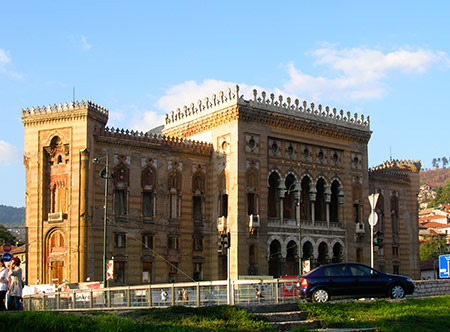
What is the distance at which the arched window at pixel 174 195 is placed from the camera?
145 ft

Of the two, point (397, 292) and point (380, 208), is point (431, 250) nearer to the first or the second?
point (380, 208)

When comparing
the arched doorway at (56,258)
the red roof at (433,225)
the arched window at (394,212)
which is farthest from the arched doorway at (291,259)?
the red roof at (433,225)

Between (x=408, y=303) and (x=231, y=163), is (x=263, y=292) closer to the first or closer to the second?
(x=408, y=303)

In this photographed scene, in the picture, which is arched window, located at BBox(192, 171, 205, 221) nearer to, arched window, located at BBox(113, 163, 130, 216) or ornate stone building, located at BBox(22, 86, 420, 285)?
ornate stone building, located at BBox(22, 86, 420, 285)

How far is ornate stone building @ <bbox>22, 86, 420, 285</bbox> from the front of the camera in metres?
40.6

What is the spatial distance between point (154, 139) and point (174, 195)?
3.79m

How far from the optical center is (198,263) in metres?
45.2

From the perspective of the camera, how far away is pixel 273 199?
157 feet

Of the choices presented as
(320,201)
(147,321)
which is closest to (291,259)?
(320,201)

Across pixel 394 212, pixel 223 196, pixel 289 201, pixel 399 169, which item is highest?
pixel 399 169

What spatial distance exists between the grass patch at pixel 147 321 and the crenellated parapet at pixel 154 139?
23.9m

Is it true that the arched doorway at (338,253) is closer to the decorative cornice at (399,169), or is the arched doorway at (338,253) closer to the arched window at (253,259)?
the arched window at (253,259)

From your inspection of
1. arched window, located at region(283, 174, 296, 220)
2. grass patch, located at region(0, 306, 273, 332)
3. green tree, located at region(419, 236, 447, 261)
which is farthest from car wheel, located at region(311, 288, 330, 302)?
green tree, located at region(419, 236, 447, 261)

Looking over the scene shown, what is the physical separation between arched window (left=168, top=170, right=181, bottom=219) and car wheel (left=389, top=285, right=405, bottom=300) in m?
20.9
